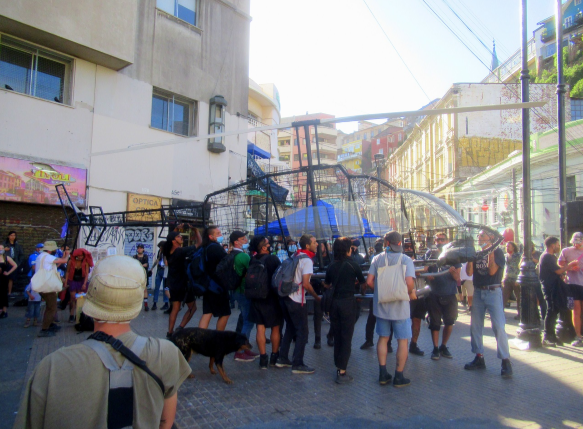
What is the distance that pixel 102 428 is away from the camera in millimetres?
1628

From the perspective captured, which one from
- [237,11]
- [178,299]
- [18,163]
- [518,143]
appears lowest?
[178,299]

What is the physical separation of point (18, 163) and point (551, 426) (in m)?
12.4

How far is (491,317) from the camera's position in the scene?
5.46 m

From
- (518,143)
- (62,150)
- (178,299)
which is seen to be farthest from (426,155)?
(178,299)

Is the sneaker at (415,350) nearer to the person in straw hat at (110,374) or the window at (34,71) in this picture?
the person in straw hat at (110,374)

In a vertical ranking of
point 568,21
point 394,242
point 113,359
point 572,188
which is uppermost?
point 568,21

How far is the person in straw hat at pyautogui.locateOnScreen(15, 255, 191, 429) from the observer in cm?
156

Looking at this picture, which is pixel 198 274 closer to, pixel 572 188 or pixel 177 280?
pixel 177 280

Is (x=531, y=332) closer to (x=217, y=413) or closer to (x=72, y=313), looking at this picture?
(x=217, y=413)

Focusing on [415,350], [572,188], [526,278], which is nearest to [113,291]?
[415,350]

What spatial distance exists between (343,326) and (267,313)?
116 centimetres

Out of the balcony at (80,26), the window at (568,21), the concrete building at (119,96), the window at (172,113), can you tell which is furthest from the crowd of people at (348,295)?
the window at (568,21)

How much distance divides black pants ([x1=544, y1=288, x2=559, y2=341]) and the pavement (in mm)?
293

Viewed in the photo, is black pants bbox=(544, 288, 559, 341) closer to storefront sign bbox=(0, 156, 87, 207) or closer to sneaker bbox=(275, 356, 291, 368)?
→ sneaker bbox=(275, 356, 291, 368)
